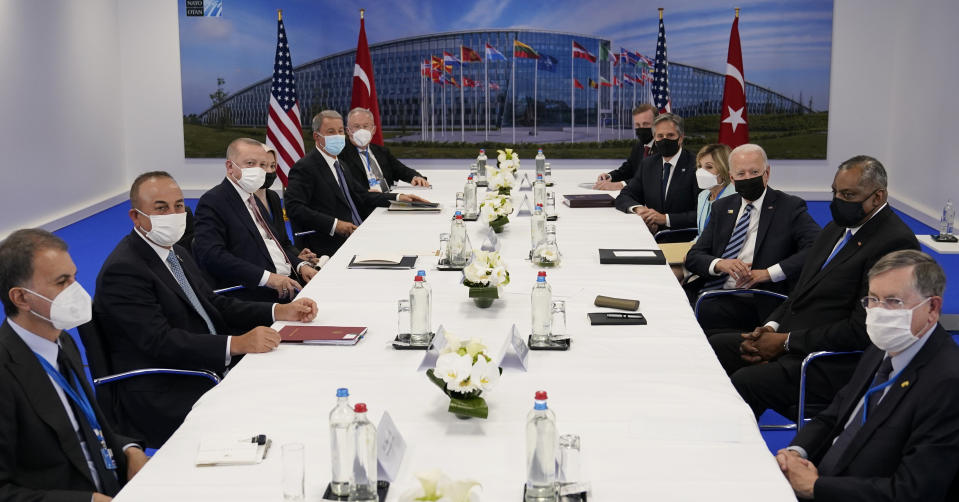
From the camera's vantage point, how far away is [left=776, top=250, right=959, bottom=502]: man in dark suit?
2715mm

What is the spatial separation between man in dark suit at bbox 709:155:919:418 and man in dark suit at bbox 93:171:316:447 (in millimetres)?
2011

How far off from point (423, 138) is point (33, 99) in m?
5.19

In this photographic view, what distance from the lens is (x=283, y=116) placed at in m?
11.3

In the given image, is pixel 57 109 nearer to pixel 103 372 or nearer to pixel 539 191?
pixel 539 191

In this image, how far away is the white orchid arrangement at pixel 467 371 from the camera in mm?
2838

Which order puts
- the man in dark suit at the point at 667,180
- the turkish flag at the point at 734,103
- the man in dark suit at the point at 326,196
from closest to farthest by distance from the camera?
1. the man in dark suit at the point at 326,196
2. the man in dark suit at the point at 667,180
3. the turkish flag at the point at 734,103

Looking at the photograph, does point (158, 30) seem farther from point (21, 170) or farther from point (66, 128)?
point (21, 170)

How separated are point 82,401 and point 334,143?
4529 millimetres

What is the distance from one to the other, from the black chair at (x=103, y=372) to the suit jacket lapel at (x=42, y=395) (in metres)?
0.83

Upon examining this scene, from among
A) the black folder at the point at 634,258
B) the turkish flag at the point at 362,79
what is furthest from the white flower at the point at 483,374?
the turkish flag at the point at 362,79

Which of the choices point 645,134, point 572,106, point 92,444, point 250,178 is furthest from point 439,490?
point 572,106

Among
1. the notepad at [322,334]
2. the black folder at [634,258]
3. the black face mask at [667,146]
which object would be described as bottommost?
the notepad at [322,334]

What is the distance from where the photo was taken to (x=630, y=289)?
4.49m

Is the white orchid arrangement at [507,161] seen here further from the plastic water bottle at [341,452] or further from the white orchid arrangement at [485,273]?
the plastic water bottle at [341,452]
